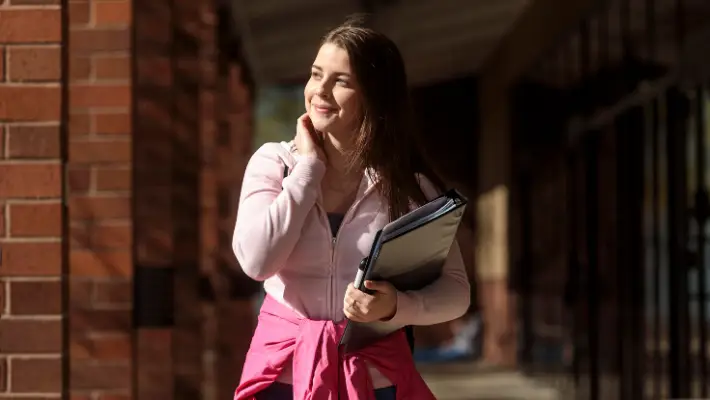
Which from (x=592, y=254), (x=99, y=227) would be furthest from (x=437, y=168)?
(x=592, y=254)

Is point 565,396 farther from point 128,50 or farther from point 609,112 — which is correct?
point 128,50

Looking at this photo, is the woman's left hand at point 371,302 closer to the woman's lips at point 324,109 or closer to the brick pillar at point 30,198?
the woman's lips at point 324,109

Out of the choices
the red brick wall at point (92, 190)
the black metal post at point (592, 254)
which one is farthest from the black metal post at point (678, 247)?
the red brick wall at point (92, 190)

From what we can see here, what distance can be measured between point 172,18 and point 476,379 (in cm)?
846

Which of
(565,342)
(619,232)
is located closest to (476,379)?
(565,342)

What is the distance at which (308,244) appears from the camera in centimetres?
226

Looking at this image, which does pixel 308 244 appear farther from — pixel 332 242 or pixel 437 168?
pixel 437 168

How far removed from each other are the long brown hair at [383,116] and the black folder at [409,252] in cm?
11

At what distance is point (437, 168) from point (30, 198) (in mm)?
924

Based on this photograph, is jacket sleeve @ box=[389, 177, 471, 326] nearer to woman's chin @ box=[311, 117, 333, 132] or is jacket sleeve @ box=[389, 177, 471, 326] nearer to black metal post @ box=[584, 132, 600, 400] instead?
Result: woman's chin @ box=[311, 117, 333, 132]

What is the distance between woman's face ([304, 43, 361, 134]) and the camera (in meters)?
2.22

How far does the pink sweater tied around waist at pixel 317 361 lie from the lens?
2.23 m

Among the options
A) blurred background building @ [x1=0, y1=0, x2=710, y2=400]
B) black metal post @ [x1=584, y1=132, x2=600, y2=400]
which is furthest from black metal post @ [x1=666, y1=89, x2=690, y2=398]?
black metal post @ [x1=584, y1=132, x2=600, y2=400]

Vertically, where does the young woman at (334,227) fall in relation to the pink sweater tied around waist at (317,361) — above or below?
above
